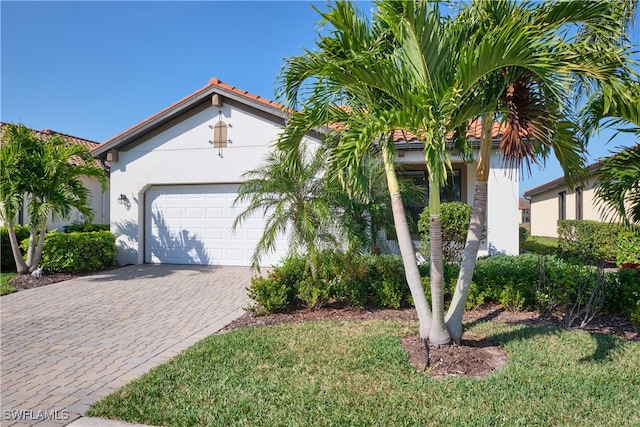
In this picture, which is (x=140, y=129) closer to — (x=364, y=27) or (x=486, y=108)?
(x=364, y=27)

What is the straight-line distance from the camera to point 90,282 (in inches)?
388

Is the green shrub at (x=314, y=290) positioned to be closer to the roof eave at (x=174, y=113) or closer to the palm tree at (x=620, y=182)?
the palm tree at (x=620, y=182)

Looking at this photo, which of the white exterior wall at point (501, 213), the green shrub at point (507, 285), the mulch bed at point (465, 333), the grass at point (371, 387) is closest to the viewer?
the grass at point (371, 387)

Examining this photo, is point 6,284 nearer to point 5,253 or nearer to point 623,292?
point 5,253

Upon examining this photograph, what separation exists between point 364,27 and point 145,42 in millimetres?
6624

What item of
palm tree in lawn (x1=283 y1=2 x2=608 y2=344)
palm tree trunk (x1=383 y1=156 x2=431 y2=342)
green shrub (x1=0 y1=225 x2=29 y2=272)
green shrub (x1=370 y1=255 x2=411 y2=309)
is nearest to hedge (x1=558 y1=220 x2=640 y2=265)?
green shrub (x1=370 y1=255 x2=411 y2=309)

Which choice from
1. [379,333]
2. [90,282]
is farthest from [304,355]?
[90,282]

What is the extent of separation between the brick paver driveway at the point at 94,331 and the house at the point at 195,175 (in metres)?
1.80

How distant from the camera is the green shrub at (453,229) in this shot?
928cm

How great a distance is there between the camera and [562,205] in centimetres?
2050

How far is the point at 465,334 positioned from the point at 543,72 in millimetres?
3369

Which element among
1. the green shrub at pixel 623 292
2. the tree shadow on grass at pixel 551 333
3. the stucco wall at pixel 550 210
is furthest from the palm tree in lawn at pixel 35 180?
the stucco wall at pixel 550 210

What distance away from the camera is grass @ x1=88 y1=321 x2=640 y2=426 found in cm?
329

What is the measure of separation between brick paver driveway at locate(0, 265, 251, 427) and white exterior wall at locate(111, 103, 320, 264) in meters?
2.57
